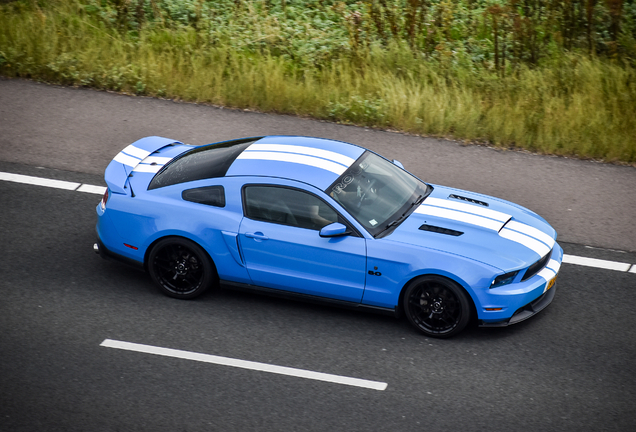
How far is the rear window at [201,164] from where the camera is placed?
719cm

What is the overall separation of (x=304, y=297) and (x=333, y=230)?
824 mm

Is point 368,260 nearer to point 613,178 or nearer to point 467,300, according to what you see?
point 467,300

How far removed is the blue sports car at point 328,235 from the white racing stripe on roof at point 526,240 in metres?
0.01

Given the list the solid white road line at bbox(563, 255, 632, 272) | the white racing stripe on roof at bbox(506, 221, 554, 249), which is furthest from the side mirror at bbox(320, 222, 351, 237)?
the solid white road line at bbox(563, 255, 632, 272)

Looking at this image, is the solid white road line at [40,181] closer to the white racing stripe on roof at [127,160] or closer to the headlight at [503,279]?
the white racing stripe on roof at [127,160]

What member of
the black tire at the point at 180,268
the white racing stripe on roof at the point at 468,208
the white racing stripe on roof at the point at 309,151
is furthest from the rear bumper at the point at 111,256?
the white racing stripe on roof at the point at 468,208

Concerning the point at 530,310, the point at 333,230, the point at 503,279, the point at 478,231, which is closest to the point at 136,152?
the point at 333,230

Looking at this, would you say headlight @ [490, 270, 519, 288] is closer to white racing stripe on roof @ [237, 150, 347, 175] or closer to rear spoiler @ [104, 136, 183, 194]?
white racing stripe on roof @ [237, 150, 347, 175]

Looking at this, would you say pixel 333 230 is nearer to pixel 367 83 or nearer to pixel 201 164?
pixel 201 164

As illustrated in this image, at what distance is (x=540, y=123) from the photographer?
10.8 metres

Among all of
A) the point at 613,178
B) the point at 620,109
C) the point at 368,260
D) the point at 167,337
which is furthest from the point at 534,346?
the point at 620,109

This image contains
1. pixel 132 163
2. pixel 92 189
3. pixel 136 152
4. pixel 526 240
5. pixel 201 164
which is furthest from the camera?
pixel 92 189

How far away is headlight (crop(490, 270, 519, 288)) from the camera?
6414 millimetres

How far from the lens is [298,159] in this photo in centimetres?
710
